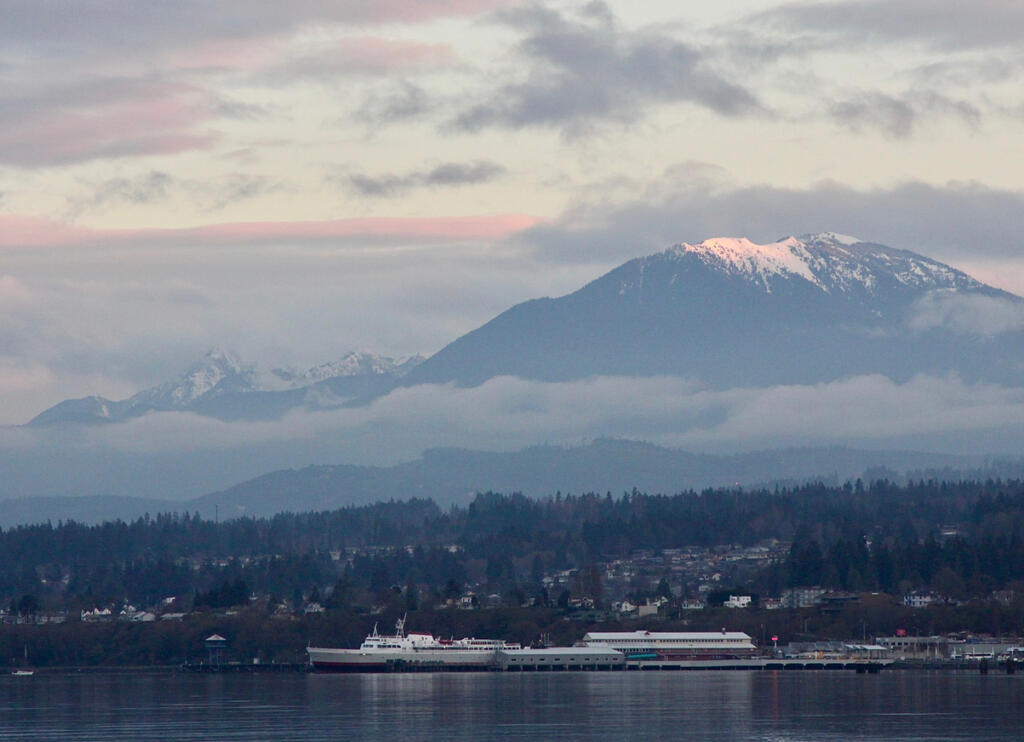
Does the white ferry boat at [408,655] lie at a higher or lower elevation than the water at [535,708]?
higher

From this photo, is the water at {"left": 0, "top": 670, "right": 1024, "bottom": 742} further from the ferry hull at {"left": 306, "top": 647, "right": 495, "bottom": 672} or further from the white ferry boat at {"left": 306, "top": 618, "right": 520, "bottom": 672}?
the white ferry boat at {"left": 306, "top": 618, "right": 520, "bottom": 672}

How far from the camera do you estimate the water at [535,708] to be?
93062 millimetres

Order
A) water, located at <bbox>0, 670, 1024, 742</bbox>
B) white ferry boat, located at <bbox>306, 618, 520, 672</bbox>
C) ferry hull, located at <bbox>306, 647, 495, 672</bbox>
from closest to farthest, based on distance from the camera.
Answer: water, located at <bbox>0, 670, 1024, 742</bbox>
ferry hull, located at <bbox>306, 647, 495, 672</bbox>
white ferry boat, located at <bbox>306, 618, 520, 672</bbox>

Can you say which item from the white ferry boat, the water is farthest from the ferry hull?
the water

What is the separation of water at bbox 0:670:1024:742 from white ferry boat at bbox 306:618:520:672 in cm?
2212

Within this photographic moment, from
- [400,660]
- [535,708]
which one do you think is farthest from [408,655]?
[535,708]

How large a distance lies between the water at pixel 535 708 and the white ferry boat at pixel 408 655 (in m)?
22.1

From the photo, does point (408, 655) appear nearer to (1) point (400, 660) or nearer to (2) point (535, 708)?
(1) point (400, 660)

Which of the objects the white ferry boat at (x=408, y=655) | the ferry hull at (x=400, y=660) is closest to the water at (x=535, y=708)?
the ferry hull at (x=400, y=660)

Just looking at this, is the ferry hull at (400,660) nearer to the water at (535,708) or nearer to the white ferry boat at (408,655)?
the white ferry boat at (408,655)

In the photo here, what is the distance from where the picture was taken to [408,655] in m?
187

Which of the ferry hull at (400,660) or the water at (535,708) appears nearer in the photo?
the water at (535,708)

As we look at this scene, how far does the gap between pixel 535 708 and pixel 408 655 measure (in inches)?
3013

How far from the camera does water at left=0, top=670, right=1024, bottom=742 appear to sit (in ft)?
305
